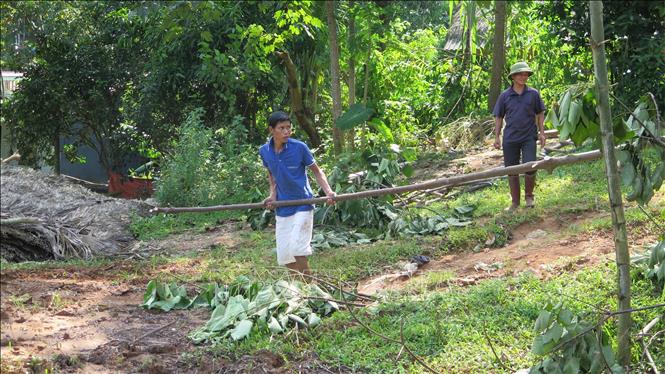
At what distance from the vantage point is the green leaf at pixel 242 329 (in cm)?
531

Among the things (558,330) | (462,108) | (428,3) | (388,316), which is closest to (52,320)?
(388,316)

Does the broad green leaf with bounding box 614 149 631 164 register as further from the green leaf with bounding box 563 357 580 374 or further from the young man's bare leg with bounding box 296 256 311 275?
the young man's bare leg with bounding box 296 256 311 275

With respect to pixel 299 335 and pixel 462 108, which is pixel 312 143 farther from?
pixel 299 335

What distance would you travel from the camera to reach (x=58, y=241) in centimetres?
815

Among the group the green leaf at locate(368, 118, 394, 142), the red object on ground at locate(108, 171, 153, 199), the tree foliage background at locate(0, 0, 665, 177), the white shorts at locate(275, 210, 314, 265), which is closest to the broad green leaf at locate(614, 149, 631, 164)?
the white shorts at locate(275, 210, 314, 265)

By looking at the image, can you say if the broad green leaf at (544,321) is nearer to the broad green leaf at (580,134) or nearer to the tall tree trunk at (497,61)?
the broad green leaf at (580,134)

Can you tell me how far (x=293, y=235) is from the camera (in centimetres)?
651

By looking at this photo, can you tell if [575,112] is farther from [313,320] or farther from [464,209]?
[464,209]

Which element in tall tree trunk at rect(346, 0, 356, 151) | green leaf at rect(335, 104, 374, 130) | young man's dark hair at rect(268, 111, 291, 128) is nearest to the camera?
young man's dark hair at rect(268, 111, 291, 128)

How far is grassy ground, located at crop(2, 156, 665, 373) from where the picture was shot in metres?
5.04

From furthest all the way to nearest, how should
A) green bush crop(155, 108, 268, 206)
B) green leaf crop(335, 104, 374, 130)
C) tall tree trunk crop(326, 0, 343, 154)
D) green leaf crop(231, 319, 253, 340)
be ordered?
tall tree trunk crop(326, 0, 343, 154) < green leaf crop(335, 104, 374, 130) < green bush crop(155, 108, 268, 206) < green leaf crop(231, 319, 253, 340)

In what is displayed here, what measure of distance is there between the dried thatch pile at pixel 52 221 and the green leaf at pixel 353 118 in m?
3.29

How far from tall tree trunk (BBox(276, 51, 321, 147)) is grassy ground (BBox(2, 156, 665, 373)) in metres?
5.70

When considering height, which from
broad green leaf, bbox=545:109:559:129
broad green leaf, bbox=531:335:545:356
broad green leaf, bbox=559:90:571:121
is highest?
broad green leaf, bbox=559:90:571:121
